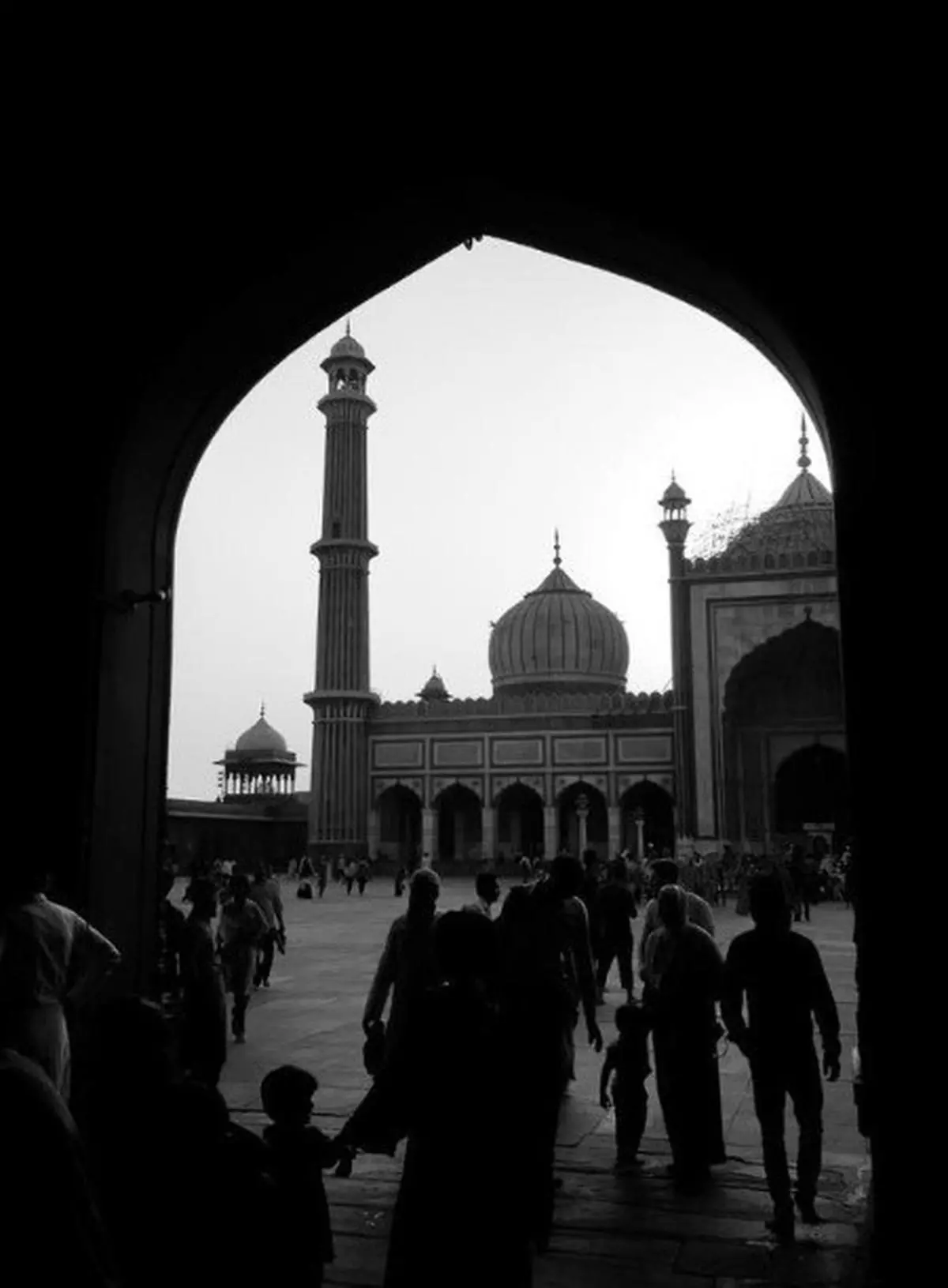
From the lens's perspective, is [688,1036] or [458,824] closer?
[688,1036]

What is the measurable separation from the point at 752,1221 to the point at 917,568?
2357 millimetres

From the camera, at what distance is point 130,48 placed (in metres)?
4.22

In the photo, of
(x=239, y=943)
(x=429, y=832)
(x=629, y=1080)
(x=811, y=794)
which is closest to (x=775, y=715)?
(x=811, y=794)

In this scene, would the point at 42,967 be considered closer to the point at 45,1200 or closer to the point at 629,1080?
the point at 45,1200

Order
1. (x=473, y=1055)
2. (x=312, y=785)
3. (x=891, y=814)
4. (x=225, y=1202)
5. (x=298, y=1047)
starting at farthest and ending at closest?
(x=312, y=785)
(x=298, y=1047)
(x=891, y=814)
(x=473, y=1055)
(x=225, y=1202)

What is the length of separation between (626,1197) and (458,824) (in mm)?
32328

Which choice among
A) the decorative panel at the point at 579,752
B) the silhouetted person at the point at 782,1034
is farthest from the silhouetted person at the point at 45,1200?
the decorative panel at the point at 579,752

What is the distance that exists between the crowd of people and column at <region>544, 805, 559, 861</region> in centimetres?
2701

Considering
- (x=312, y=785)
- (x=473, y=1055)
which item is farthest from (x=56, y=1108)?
(x=312, y=785)

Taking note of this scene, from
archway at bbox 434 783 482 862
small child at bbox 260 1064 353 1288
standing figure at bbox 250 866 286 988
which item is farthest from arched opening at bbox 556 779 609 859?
small child at bbox 260 1064 353 1288

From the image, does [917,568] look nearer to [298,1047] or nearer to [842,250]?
[842,250]

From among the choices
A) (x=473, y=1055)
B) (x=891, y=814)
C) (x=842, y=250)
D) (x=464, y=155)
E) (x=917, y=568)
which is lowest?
(x=473, y=1055)

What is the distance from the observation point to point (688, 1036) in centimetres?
462

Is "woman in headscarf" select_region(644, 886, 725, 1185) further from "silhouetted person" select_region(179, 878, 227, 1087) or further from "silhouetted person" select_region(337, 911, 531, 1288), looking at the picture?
"silhouetted person" select_region(337, 911, 531, 1288)
